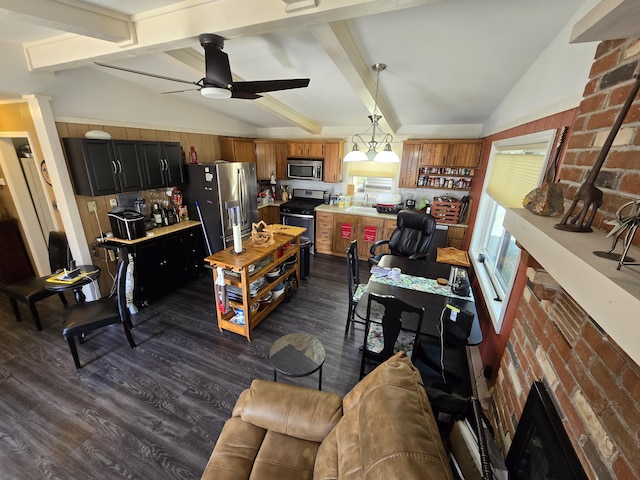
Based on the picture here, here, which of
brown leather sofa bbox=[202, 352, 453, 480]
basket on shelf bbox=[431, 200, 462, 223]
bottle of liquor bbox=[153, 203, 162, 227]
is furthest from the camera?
basket on shelf bbox=[431, 200, 462, 223]

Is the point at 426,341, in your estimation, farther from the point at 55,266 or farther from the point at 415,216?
the point at 55,266

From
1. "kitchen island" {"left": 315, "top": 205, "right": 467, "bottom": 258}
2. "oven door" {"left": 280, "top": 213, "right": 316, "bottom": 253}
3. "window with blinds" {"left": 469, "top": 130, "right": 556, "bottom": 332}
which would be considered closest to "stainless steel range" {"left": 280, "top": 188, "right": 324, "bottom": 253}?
"oven door" {"left": 280, "top": 213, "right": 316, "bottom": 253}

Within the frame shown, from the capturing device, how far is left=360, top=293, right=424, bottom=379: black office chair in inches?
71.4

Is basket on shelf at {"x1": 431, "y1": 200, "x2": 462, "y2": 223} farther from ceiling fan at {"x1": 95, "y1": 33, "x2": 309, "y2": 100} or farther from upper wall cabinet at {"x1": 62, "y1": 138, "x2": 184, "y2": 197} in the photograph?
upper wall cabinet at {"x1": 62, "y1": 138, "x2": 184, "y2": 197}

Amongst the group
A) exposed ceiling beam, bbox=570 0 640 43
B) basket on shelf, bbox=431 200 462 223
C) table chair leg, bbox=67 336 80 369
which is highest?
exposed ceiling beam, bbox=570 0 640 43

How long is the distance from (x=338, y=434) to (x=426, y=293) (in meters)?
1.46

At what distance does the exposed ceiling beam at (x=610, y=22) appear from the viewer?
0.66m

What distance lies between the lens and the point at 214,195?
4047 mm

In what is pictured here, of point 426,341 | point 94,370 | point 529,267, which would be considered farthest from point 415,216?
point 94,370

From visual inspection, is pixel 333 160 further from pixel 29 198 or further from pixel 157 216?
pixel 29 198

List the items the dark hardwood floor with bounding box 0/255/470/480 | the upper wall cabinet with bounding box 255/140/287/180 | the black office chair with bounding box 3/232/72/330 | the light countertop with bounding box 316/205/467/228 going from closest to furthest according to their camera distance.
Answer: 1. the dark hardwood floor with bounding box 0/255/470/480
2. the black office chair with bounding box 3/232/72/330
3. the light countertop with bounding box 316/205/467/228
4. the upper wall cabinet with bounding box 255/140/287/180

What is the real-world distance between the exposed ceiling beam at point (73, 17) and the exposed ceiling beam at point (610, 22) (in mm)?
2651

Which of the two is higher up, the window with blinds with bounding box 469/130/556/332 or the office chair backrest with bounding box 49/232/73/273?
the window with blinds with bounding box 469/130/556/332

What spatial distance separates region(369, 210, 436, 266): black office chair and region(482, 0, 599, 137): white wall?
1401 mm
